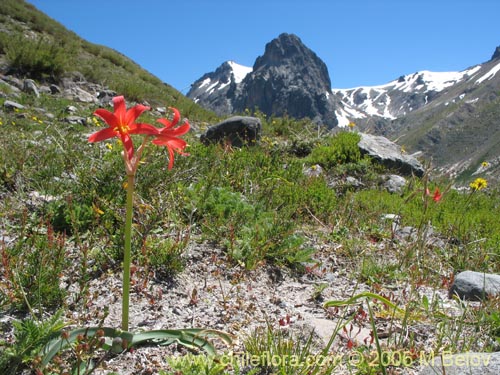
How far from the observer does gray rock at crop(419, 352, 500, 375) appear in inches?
63.8

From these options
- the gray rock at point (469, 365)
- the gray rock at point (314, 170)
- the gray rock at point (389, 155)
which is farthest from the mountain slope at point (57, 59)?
the gray rock at point (469, 365)

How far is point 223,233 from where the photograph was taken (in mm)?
3365

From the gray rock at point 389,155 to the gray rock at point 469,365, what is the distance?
5948mm

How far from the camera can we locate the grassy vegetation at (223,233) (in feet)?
6.79

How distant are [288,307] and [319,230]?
1.67 m

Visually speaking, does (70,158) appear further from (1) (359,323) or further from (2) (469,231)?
(2) (469,231)

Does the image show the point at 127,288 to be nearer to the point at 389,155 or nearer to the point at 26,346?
the point at 26,346

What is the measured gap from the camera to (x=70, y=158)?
3760 mm

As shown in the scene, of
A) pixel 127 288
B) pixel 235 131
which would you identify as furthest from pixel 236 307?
pixel 235 131

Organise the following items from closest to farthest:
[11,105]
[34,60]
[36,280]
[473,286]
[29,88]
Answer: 1. [36,280]
2. [473,286]
3. [11,105]
4. [29,88]
5. [34,60]

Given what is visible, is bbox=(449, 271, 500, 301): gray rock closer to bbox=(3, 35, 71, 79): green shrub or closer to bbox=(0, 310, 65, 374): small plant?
bbox=(0, 310, 65, 374): small plant

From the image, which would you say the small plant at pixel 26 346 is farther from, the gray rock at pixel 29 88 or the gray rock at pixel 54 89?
the gray rock at pixel 54 89

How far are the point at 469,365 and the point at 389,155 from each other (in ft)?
21.1

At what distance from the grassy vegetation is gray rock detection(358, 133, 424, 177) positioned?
3.33ft
